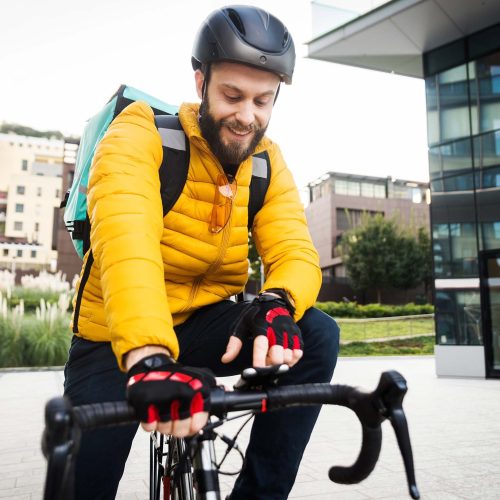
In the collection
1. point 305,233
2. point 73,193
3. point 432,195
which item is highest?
point 432,195

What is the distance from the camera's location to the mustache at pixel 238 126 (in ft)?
6.41

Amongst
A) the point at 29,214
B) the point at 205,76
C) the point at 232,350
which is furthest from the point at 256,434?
the point at 29,214

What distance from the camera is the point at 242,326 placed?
1.65 meters

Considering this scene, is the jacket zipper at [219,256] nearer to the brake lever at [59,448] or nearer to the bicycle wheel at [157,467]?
the bicycle wheel at [157,467]

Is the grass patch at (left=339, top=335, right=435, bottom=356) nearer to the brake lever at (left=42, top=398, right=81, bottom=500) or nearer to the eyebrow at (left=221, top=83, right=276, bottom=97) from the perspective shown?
the eyebrow at (left=221, top=83, right=276, bottom=97)

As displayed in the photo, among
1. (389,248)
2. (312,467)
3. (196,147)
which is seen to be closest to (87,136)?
(196,147)

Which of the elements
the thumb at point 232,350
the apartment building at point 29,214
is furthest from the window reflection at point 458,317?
the apartment building at point 29,214

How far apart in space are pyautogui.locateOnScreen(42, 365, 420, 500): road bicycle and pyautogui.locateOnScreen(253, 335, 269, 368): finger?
0.09 metres

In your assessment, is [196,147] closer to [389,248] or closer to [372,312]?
[372,312]

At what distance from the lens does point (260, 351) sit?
149 centimetres

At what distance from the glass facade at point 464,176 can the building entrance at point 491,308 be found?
145mm

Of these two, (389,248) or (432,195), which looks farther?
(389,248)

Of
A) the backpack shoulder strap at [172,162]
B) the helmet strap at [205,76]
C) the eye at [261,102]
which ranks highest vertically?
the helmet strap at [205,76]

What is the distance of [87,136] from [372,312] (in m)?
30.2
